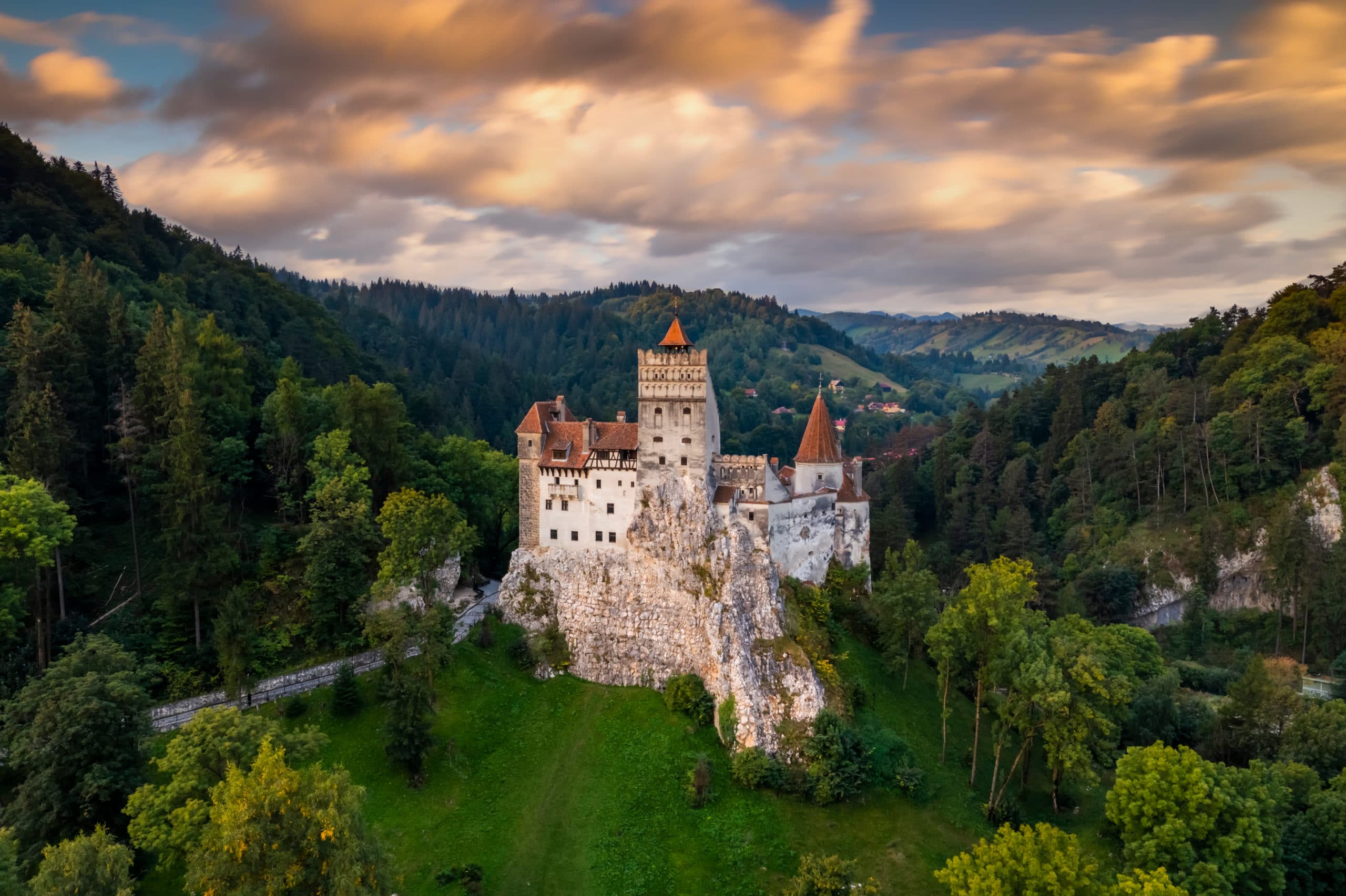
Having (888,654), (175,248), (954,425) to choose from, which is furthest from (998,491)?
(175,248)

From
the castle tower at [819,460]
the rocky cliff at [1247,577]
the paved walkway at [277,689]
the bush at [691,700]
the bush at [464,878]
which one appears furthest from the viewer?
the rocky cliff at [1247,577]

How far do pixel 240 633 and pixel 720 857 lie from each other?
28.3m

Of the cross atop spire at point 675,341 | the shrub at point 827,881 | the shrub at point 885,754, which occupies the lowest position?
the shrub at point 827,881

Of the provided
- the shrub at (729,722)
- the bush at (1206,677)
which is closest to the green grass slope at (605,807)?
the shrub at (729,722)

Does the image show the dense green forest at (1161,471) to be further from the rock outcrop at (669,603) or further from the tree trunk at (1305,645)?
the rock outcrop at (669,603)

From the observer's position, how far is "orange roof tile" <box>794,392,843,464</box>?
57.0 m

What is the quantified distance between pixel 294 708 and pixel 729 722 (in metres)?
24.7

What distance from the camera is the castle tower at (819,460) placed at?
56906 mm

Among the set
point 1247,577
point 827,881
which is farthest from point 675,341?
point 1247,577

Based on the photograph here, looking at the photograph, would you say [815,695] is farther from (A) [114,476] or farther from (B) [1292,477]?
(B) [1292,477]

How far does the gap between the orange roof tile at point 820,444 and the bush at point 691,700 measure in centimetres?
1739

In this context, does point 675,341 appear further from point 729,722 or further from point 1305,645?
Answer: point 1305,645

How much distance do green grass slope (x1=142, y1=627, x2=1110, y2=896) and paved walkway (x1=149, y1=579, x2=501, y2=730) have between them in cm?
163

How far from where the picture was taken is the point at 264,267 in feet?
415
